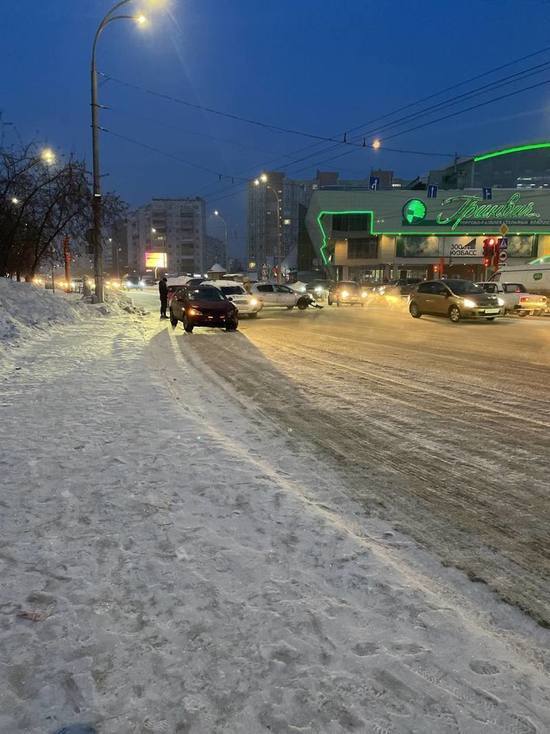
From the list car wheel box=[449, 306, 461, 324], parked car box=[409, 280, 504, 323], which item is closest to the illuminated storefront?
parked car box=[409, 280, 504, 323]

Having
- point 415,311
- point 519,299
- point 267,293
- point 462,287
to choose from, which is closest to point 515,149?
point 519,299

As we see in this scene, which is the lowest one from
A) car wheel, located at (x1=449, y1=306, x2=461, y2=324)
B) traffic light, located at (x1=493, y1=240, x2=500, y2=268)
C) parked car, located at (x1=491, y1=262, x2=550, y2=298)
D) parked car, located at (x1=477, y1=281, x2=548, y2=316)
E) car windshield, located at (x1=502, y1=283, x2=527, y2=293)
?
car wheel, located at (x1=449, y1=306, x2=461, y2=324)

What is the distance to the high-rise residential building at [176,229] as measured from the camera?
15450 centimetres

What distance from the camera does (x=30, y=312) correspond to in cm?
1557

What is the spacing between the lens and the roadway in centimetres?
347

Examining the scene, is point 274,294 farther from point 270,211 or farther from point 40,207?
point 270,211

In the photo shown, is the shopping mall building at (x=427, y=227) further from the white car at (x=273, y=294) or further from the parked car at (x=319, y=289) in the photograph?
the white car at (x=273, y=294)

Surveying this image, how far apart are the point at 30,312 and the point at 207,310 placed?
210 inches

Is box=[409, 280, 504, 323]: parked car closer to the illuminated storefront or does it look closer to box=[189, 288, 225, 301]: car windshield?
box=[189, 288, 225, 301]: car windshield

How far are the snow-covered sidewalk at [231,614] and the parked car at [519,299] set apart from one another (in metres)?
22.0

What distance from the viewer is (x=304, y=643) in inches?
94.8

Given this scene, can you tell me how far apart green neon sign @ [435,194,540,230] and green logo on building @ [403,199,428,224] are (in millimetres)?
2221

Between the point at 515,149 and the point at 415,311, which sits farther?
the point at 515,149

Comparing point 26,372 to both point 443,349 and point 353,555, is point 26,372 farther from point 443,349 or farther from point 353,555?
point 443,349
